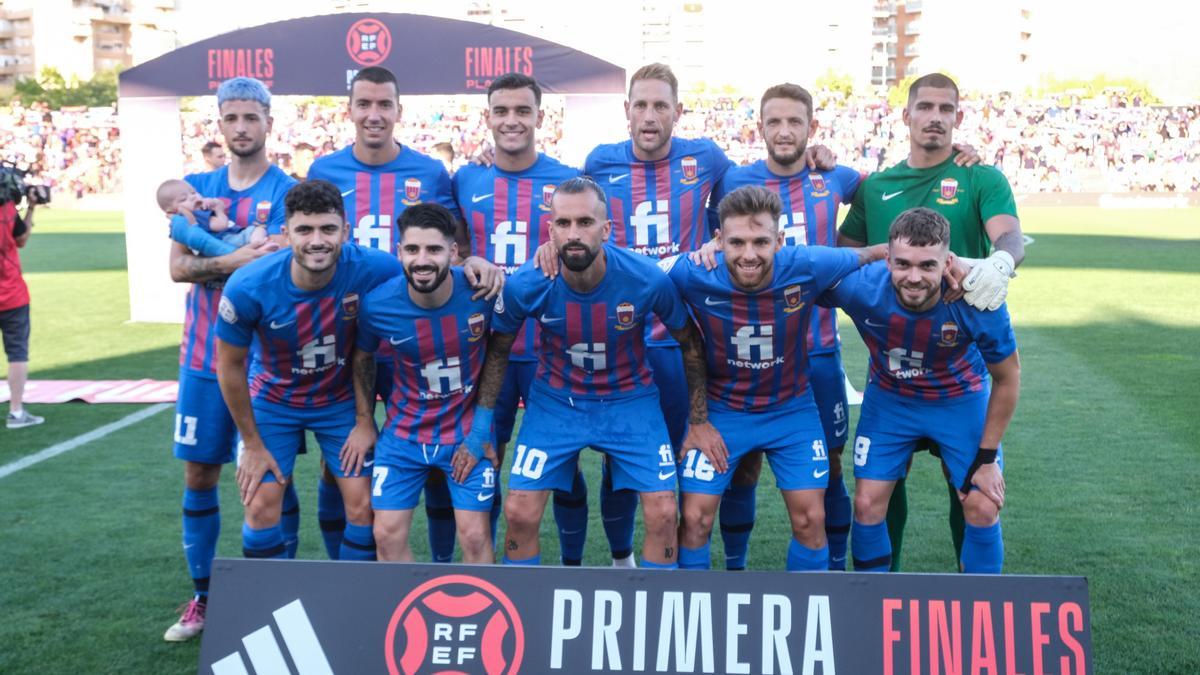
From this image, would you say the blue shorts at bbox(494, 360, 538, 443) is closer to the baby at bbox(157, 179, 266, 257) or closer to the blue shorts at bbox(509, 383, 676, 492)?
the blue shorts at bbox(509, 383, 676, 492)

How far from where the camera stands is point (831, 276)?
4328 millimetres

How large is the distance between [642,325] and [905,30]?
88.6 metres

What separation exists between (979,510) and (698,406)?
112 cm

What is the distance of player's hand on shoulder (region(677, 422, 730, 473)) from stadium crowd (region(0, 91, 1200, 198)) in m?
27.7

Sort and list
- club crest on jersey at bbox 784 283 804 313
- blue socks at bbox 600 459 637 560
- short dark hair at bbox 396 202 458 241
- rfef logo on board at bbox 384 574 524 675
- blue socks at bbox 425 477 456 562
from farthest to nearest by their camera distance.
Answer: blue socks at bbox 600 459 637 560, blue socks at bbox 425 477 456 562, club crest on jersey at bbox 784 283 804 313, short dark hair at bbox 396 202 458 241, rfef logo on board at bbox 384 574 524 675

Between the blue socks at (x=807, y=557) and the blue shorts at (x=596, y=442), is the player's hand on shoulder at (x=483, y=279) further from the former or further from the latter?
the blue socks at (x=807, y=557)

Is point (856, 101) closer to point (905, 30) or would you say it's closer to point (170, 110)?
point (170, 110)

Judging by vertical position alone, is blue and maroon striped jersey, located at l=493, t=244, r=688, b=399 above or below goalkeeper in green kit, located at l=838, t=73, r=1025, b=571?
below

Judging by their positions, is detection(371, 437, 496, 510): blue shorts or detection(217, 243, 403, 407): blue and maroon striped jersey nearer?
detection(217, 243, 403, 407): blue and maroon striped jersey

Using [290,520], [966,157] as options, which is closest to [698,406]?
[966,157]

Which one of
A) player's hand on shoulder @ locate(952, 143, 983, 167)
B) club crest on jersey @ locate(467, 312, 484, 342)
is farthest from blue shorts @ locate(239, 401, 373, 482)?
player's hand on shoulder @ locate(952, 143, 983, 167)

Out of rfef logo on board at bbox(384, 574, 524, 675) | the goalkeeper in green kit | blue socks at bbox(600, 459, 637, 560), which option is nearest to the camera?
rfef logo on board at bbox(384, 574, 524, 675)

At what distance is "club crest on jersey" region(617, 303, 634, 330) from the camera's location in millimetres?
4258

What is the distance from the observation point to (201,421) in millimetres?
4566
